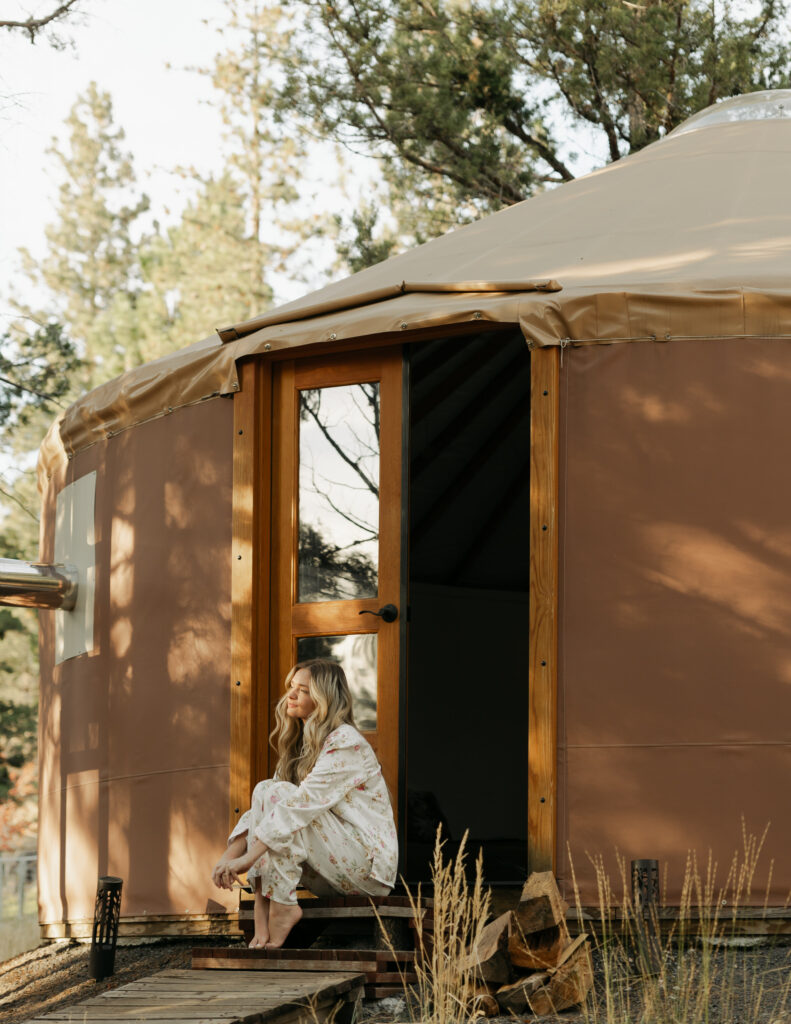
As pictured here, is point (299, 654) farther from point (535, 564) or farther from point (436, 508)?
point (436, 508)

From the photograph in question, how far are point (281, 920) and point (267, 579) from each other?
3.95 feet

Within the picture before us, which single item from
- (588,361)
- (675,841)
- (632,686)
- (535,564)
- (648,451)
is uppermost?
(588,361)

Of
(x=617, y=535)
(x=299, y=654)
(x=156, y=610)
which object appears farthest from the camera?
(x=156, y=610)

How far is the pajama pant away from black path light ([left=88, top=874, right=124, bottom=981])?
2.79 ft

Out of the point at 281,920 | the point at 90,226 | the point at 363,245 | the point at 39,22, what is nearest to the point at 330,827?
the point at 281,920

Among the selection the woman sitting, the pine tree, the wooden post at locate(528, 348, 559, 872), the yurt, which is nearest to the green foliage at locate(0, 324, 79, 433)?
the yurt

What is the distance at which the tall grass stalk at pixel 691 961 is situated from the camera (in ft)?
10.3

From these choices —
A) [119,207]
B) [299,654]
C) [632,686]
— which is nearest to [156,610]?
[299,654]

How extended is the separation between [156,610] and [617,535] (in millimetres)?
1653

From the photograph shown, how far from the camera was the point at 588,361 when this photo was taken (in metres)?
4.19

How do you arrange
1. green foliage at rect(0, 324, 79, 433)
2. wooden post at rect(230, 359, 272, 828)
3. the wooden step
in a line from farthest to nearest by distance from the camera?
green foliage at rect(0, 324, 79, 433)
wooden post at rect(230, 359, 272, 828)
the wooden step

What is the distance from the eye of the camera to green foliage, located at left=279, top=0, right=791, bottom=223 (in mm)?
9211

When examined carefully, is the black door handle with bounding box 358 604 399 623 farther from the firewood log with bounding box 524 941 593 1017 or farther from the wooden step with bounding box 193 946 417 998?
the firewood log with bounding box 524 941 593 1017

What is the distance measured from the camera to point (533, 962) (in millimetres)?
3400
